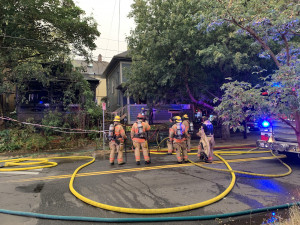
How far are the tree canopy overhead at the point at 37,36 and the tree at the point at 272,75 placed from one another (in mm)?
10119

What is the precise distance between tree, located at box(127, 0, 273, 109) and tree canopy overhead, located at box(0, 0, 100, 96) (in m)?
3.22

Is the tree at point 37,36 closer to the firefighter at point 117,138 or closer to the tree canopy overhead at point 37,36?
the tree canopy overhead at point 37,36

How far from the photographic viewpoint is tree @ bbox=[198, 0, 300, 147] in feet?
13.2

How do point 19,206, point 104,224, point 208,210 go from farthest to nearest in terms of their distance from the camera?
point 19,206 → point 208,210 → point 104,224

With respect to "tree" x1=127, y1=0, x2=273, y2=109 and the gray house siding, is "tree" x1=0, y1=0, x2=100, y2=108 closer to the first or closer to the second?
"tree" x1=127, y1=0, x2=273, y2=109

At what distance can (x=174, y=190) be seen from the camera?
4.84 meters

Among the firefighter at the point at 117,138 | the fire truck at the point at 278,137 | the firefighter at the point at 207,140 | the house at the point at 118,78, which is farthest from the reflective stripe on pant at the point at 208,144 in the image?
the house at the point at 118,78

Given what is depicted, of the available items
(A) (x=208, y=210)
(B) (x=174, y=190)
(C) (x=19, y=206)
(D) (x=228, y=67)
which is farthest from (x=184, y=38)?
(C) (x=19, y=206)

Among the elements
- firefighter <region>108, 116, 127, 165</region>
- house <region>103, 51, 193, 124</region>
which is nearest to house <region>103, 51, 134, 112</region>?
house <region>103, 51, 193, 124</region>

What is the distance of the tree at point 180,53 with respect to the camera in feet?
33.8

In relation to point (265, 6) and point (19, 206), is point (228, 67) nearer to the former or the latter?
point (265, 6)

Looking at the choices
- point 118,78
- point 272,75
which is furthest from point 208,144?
point 118,78

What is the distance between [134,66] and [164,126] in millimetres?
4319

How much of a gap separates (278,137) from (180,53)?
604 cm
